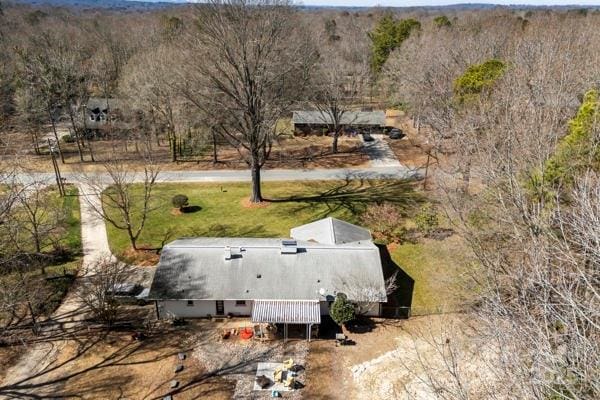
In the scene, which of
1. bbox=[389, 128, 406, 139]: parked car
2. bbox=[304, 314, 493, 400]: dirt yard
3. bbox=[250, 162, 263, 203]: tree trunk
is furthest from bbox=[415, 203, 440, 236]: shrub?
bbox=[389, 128, 406, 139]: parked car

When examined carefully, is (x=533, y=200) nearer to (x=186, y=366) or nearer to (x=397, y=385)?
(x=397, y=385)

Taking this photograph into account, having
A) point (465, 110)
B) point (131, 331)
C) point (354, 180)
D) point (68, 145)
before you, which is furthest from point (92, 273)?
point (68, 145)

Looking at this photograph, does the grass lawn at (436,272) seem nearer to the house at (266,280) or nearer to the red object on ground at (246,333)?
the house at (266,280)

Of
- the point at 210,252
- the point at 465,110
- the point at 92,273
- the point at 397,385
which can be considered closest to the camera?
the point at 397,385

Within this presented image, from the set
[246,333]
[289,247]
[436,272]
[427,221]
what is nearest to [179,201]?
[289,247]

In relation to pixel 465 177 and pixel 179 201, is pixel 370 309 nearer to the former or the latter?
pixel 465 177

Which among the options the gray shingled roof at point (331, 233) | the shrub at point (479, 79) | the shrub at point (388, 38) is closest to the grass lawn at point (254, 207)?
the gray shingled roof at point (331, 233)

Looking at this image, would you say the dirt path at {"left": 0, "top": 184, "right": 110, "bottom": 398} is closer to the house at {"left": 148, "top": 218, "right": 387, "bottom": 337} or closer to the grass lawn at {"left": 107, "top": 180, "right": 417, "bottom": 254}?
the grass lawn at {"left": 107, "top": 180, "right": 417, "bottom": 254}
